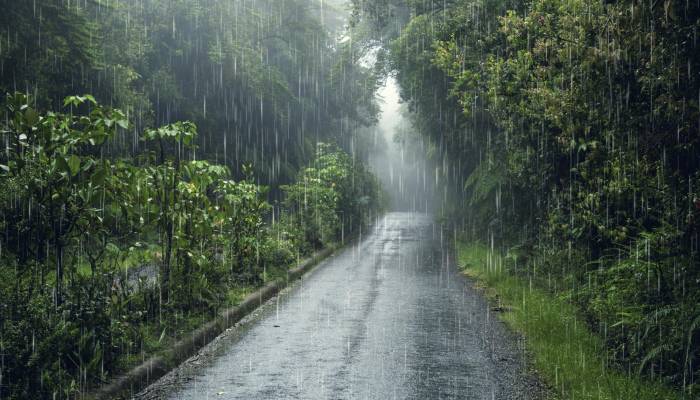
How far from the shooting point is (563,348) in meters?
7.03

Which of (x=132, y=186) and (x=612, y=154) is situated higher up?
(x=612, y=154)

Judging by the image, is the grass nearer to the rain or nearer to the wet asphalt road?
the rain

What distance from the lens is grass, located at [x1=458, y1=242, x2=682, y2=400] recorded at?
5461mm

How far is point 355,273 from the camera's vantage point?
14562 mm

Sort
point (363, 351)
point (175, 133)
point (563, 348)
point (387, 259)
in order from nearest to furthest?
point (563, 348) → point (363, 351) → point (175, 133) → point (387, 259)

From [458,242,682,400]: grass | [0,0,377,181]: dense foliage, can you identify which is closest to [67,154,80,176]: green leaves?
[0,0,377,181]: dense foliage

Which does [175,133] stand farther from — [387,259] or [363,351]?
[387,259]

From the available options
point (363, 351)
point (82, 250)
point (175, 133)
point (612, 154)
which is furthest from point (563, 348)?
point (82, 250)

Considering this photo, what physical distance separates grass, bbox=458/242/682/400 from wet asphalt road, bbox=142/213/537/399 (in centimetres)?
28

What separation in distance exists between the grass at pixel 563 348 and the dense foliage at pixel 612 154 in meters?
0.22

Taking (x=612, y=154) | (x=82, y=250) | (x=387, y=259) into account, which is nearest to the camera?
(x=82, y=250)

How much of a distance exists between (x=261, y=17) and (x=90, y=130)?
24766 millimetres

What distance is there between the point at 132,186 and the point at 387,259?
11950 millimetres

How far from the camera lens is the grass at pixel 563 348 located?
215 inches
